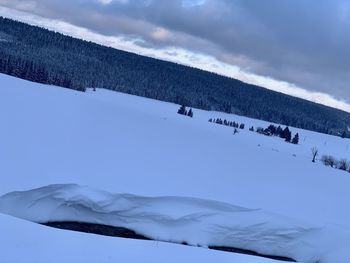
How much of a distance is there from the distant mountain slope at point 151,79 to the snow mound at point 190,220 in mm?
80640

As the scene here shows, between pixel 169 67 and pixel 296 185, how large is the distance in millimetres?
156239

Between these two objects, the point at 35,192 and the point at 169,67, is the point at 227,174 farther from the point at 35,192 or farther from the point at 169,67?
the point at 169,67

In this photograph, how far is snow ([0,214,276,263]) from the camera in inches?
300

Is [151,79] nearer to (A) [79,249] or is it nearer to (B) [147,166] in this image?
(B) [147,166]

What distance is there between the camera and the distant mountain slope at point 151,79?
12356 centimetres

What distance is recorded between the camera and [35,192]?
512 inches

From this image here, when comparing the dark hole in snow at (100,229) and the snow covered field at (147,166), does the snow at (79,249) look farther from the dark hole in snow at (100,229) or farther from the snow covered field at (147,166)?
the dark hole in snow at (100,229)

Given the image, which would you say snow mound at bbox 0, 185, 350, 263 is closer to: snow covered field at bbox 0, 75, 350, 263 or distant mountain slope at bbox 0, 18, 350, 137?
snow covered field at bbox 0, 75, 350, 263

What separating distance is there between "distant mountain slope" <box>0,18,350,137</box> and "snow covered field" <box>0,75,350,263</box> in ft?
243

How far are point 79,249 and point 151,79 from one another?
5638 inches

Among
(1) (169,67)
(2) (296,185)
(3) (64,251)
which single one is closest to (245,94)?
(1) (169,67)


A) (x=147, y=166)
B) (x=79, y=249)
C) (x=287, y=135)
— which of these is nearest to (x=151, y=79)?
(x=287, y=135)

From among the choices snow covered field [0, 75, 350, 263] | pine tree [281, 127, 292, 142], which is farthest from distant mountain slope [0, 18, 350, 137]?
snow covered field [0, 75, 350, 263]

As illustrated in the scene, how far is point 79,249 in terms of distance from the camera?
823cm
